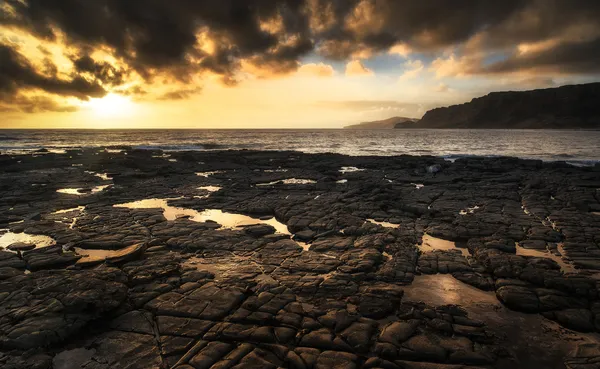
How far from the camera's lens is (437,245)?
10453 mm

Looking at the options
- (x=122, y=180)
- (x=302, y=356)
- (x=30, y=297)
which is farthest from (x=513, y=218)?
(x=122, y=180)

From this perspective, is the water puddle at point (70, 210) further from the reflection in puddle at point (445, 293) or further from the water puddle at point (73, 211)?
the reflection in puddle at point (445, 293)

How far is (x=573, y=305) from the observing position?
657cm

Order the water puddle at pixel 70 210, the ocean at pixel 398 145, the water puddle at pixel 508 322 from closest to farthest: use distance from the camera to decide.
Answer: the water puddle at pixel 508 322 → the water puddle at pixel 70 210 → the ocean at pixel 398 145

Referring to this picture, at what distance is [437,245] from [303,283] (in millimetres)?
5629

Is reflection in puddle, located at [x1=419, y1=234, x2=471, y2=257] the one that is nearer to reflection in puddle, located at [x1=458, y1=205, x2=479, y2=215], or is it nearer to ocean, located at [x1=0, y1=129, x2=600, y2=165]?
reflection in puddle, located at [x1=458, y1=205, x2=479, y2=215]

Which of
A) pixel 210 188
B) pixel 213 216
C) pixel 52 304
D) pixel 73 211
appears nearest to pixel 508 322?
pixel 52 304

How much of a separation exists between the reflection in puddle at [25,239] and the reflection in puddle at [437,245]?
43.4 feet

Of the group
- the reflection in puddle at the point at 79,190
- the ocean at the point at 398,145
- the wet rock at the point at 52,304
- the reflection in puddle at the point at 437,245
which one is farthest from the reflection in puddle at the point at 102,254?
the ocean at the point at 398,145

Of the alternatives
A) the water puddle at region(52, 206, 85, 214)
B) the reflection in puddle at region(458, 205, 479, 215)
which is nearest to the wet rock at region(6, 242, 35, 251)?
the water puddle at region(52, 206, 85, 214)

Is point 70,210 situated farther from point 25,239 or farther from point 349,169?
point 349,169

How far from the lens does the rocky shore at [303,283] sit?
17.3 ft

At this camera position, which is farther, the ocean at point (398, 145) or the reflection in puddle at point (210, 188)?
the ocean at point (398, 145)

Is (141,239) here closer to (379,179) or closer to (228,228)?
(228,228)
